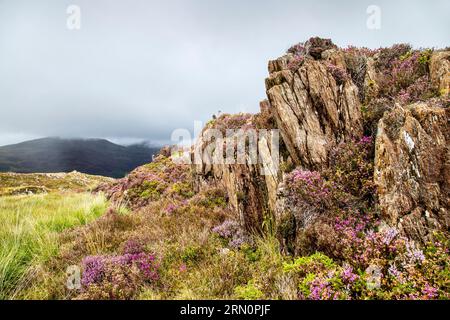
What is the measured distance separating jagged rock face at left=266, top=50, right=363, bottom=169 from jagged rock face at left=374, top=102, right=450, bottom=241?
156cm

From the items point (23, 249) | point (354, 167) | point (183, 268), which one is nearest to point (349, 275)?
point (354, 167)

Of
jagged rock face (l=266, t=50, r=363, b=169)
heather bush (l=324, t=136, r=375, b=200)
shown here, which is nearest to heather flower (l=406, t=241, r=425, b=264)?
heather bush (l=324, t=136, r=375, b=200)

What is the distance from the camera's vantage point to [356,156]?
6.34 m

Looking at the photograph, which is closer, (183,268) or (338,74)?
(183,268)

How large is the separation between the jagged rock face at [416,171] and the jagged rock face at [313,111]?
156cm

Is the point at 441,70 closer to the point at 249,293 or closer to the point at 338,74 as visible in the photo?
the point at 338,74

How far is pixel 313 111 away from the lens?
303 inches

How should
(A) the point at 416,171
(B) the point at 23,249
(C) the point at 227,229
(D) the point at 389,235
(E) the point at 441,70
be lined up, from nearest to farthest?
(D) the point at 389,235
(A) the point at 416,171
(B) the point at 23,249
(E) the point at 441,70
(C) the point at 227,229

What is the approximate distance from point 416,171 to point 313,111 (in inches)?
141

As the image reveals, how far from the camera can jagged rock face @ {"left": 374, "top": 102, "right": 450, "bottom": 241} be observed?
4465 millimetres
